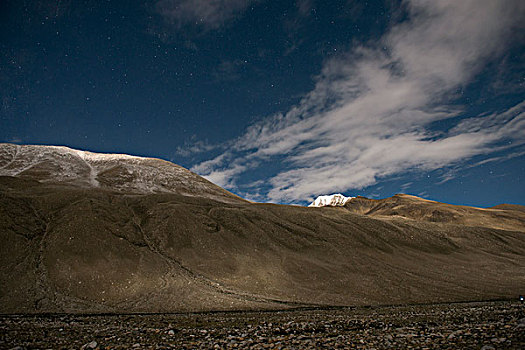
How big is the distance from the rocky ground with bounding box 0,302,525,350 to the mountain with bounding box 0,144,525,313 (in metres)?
4.73

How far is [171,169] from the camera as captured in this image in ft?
355

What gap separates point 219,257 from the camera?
35.0 metres

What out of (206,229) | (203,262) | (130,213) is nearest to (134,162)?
(130,213)

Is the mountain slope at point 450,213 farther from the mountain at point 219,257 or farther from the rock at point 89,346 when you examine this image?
the rock at point 89,346

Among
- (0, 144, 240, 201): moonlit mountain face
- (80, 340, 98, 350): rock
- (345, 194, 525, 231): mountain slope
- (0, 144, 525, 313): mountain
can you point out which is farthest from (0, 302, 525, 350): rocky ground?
(345, 194, 525, 231): mountain slope

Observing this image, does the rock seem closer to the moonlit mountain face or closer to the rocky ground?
the rocky ground

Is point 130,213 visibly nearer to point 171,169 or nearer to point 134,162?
point 171,169

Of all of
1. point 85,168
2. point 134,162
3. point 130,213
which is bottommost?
point 130,213

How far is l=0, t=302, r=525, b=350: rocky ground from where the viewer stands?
34.1 feet

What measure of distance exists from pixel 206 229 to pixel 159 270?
39.6 feet

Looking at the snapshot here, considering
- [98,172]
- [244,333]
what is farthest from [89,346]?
[98,172]

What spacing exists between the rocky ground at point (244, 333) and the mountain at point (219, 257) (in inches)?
186

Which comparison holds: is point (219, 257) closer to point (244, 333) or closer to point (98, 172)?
point (244, 333)

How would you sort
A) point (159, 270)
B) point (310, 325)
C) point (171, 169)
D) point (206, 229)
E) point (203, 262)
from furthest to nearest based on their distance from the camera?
point (171, 169)
point (206, 229)
point (203, 262)
point (159, 270)
point (310, 325)
